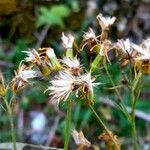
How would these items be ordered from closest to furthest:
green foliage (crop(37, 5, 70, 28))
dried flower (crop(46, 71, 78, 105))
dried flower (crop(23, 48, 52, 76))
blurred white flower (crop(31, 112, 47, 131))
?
1. dried flower (crop(46, 71, 78, 105))
2. dried flower (crop(23, 48, 52, 76))
3. blurred white flower (crop(31, 112, 47, 131))
4. green foliage (crop(37, 5, 70, 28))

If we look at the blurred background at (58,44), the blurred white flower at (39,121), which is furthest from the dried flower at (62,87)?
the blurred white flower at (39,121)

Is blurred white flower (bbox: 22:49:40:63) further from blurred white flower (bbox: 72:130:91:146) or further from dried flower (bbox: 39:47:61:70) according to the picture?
blurred white flower (bbox: 72:130:91:146)

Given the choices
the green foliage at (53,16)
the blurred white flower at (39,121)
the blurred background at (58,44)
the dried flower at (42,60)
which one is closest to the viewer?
the dried flower at (42,60)

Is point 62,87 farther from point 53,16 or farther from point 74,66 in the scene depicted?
point 53,16

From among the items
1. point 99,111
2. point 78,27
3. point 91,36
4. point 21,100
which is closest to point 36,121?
point 21,100

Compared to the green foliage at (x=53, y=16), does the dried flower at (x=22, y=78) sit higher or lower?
lower

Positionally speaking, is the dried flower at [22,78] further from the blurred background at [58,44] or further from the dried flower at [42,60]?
the blurred background at [58,44]

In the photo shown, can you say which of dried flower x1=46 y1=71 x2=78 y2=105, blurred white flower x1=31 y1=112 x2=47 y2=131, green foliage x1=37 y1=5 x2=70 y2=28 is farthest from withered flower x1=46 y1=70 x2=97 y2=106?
green foliage x1=37 y1=5 x2=70 y2=28

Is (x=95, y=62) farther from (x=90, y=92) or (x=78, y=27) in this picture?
(x=78, y=27)

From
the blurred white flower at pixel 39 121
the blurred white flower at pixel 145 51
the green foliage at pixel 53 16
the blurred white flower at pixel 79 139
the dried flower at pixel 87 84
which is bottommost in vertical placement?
the blurred white flower at pixel 39 121
